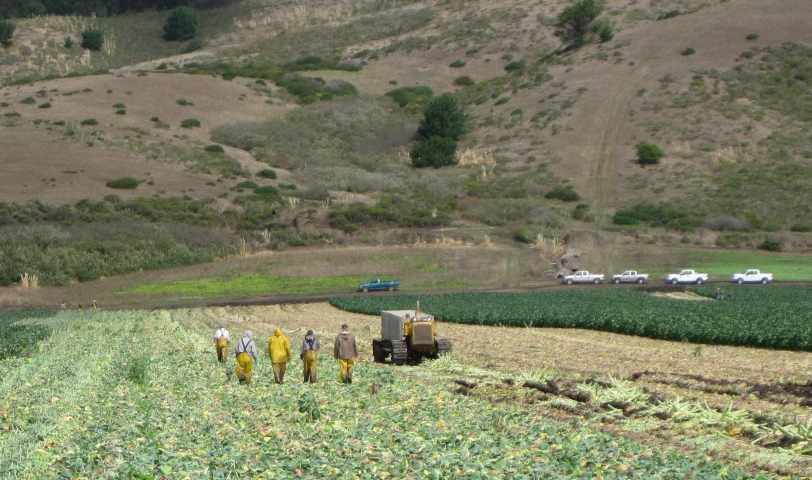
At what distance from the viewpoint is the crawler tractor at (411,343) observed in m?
26.6

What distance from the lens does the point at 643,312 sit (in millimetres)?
39250

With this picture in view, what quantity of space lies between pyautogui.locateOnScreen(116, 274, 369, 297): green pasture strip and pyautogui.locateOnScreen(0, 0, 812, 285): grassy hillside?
442 cm

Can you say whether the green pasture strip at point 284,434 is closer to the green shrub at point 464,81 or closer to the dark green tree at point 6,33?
the green shrub at point 464,81

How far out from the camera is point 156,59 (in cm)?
15150

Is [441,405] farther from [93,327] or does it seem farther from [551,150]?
[551,150]

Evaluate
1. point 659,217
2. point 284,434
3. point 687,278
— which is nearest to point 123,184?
point 659,217

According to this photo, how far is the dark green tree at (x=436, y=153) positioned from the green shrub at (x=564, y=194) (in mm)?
16475

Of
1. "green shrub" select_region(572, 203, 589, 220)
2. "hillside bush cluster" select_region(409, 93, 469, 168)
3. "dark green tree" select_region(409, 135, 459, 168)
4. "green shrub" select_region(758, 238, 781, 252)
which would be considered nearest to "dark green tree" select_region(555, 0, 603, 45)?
"hillside bush cluster" select_region(409, 93, 469, 168)

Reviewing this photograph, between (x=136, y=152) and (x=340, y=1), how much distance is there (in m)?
90.0

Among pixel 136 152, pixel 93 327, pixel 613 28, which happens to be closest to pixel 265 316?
pixel 93 327

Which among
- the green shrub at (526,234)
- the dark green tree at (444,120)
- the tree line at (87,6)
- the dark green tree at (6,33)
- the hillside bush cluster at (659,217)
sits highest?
the tree line at (87,6)

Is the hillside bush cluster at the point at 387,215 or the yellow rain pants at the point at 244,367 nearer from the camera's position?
the yellow rain pants at the point at 244,367

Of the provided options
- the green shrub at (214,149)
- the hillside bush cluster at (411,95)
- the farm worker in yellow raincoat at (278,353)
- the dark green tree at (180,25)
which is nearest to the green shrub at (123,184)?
the green shrub at (214,149)

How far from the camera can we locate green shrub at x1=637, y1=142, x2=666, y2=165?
90.8 meters
